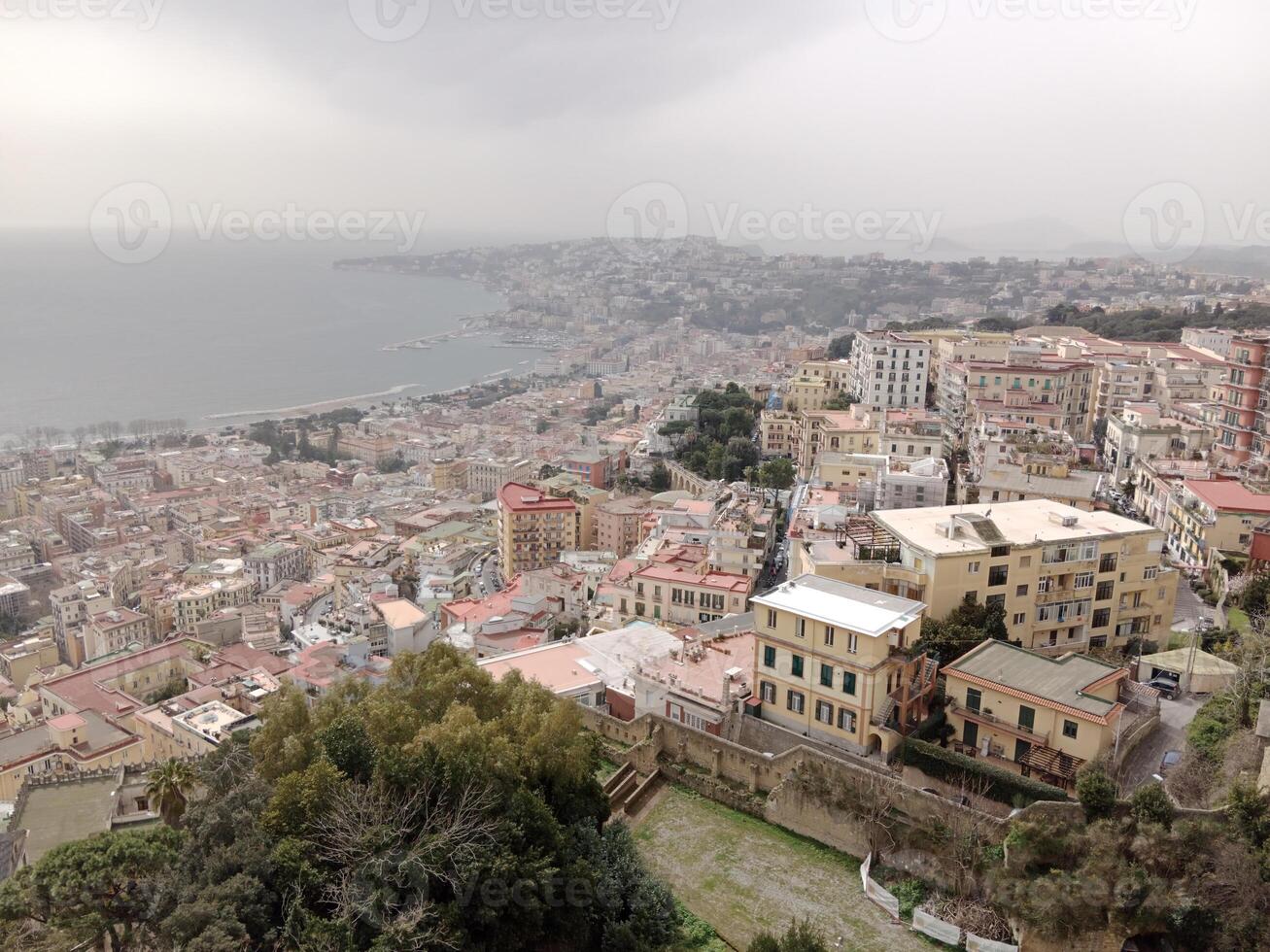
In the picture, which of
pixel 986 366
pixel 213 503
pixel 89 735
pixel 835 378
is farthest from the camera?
pixel 213 503

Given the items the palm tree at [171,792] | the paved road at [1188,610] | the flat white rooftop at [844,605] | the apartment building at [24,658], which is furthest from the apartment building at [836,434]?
the apartment building at [24,658]

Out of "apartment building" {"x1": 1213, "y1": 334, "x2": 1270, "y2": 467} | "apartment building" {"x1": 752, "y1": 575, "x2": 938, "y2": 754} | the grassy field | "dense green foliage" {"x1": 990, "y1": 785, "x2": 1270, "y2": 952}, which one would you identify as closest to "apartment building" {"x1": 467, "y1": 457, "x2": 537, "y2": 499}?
"apartment building" {"x1": 1213, "y1": 334, "x2": 1270, "y2": 467}

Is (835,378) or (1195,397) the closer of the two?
(1195,397)

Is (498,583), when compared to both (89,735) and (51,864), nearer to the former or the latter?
(89,735)

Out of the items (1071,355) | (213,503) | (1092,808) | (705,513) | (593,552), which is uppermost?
(1071,355)

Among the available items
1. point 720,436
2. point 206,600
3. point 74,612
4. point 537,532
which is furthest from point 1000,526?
point 74,612

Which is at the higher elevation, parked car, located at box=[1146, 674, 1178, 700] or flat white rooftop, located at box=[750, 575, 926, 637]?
flat white rooftop, located at box=[750, 575, 926, 637]

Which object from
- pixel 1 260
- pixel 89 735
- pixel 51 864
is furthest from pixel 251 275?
pixel 51 864

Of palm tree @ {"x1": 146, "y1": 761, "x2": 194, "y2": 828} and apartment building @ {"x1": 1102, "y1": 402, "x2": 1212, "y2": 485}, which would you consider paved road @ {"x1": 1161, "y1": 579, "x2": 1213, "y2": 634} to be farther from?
palm tree @ {"x1": 146, "y1": 761, "x2": 194, "y2": 828}
